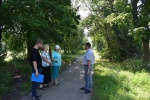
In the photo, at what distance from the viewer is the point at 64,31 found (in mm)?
15656

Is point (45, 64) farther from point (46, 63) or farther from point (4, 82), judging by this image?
point (4, 82)

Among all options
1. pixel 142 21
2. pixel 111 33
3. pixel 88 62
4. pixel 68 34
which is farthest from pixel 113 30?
pixel 88 62

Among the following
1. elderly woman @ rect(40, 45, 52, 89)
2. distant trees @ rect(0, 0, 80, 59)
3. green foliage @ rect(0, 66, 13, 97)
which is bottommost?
green foliage @ rect(0, 66, 13, 97)

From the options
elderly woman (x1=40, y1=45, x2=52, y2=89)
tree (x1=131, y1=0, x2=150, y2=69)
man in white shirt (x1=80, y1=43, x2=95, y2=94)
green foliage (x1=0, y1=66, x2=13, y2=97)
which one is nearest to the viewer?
man in white shirt (x1=80, y1=43, x2=95, y2=94)

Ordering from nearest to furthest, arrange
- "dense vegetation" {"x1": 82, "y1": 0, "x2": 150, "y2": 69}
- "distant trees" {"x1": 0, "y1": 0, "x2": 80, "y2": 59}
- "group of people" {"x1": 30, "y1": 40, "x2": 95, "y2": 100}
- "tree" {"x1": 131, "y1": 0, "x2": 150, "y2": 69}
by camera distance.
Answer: "group of people" {"x1": 30, "y1": 40, "x2": 95, "y2": 100}
"distant trees" {"x1": 0, "y1": 0, "x2": 80, "y2": 59}
"tree" {"x1": 131, "y1": 0, "x2": 150, "y2": 69}
"dense vegetation" {"x1": 82, "y1": 0, "x2": 150, "y2": 69}

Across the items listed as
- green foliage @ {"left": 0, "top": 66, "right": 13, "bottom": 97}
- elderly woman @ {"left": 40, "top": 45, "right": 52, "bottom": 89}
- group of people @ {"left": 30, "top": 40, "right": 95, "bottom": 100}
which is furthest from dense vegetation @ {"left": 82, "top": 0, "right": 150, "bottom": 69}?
green foliage @ {"left": 0, "top": 66, "right": 13, "bottom": 97}

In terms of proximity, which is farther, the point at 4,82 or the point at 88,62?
the point at 4,82

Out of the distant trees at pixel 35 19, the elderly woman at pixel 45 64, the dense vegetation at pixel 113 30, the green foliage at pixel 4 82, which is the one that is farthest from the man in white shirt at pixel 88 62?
the dense vegetation at pixel 113 30

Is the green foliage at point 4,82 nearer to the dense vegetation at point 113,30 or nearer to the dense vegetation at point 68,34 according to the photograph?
the dense vegetation at point 68,34

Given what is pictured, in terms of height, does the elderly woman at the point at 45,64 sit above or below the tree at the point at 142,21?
below

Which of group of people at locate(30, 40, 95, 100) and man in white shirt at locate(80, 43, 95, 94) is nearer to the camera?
group of people at locate(30, 40, 95, 100)

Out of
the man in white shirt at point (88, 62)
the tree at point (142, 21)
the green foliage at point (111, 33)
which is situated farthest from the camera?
the green foliage at point (111, 33)

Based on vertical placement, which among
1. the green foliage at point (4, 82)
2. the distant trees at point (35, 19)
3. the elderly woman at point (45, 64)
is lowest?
the green foliage at point (4, 82)

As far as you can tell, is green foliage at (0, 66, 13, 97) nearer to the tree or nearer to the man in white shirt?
the man in white shirt
